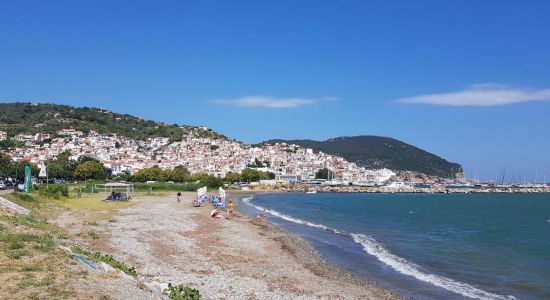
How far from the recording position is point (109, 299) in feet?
33.2

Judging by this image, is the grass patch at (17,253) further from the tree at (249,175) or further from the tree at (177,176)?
the tree at (249,175)

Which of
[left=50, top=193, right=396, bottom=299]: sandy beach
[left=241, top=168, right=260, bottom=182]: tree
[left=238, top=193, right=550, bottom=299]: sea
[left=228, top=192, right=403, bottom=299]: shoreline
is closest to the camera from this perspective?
[left=50, top=193, right=396, bottom=299]: sandy beach

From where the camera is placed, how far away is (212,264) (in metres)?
18.6

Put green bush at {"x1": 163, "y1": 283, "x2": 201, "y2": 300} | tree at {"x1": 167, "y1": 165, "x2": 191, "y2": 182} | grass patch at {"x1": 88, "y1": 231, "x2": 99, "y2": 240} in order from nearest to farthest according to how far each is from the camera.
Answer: green bush at {"x1": 163, "y1": 283, "x2": 201, "y2": 300}, grass patch at {"x1": 88, "y1": 231, "x2": 99, "y2": 240}, tree at {"x1": 167, "y1": 165, "x2": 191, "y2": 182}

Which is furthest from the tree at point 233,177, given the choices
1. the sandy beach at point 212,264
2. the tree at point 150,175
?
the sandy beach at point 212,264

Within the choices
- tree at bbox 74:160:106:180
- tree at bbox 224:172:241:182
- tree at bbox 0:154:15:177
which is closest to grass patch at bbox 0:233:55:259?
tree at bbox 0:154:15:177

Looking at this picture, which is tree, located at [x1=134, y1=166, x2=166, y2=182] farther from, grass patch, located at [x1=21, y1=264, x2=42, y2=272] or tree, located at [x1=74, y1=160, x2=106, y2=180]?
grass patch, located at [x1=21, y1=264, x2=42, y2=272]

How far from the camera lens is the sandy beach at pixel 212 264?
13922mm

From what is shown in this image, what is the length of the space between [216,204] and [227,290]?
127ft

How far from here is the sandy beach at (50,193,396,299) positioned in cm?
1392

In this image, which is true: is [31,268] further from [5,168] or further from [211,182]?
[211,182]

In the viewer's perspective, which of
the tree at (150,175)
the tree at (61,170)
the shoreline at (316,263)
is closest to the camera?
the shoreline at (316,263)

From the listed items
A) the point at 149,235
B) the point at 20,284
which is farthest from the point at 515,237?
the point at 20,284

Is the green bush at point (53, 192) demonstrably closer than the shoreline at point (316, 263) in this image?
No
